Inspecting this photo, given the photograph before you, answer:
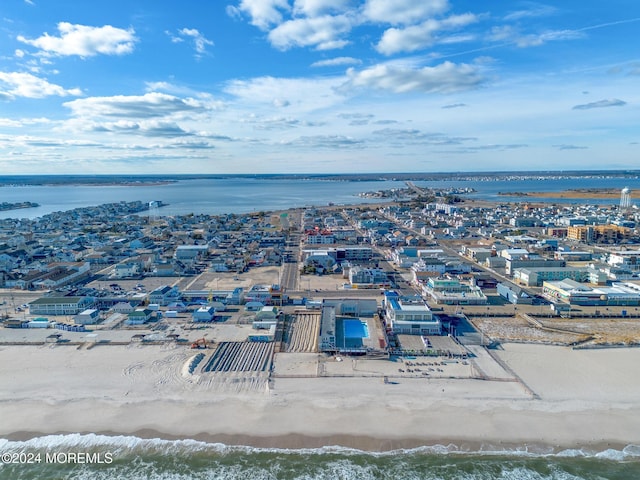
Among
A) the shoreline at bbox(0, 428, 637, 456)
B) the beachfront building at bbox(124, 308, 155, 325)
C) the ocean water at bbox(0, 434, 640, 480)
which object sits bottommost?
the ocean water at bbox(0, 434, 640, 480)

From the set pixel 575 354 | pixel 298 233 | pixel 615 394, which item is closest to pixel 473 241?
pixel 298 233

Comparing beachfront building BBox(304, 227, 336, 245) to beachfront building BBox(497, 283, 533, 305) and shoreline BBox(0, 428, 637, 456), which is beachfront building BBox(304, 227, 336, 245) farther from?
shoreline BBox(0, 428, 637, 456)

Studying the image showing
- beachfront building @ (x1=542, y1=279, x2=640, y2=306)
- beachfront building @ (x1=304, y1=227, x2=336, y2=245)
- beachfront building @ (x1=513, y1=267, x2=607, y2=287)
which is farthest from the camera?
beachfront building @ (x1=304, y1=227, x2=336, y2=245)

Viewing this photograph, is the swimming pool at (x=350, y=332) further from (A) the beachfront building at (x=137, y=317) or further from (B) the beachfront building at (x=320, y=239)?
(B) the beachfront building at (x=320, y=239)

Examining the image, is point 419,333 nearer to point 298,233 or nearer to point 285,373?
point 285,373

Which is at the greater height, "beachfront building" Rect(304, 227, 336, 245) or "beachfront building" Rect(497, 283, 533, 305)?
"beachfront building" Rect(304, 227, 336, 245)

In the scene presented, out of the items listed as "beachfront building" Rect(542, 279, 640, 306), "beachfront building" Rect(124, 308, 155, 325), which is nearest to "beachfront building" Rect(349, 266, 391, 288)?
"beachfront building" Rect(542, 279, 640, 306)

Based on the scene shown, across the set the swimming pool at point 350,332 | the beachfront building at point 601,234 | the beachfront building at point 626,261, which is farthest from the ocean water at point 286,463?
the beachfront building at point 601,234

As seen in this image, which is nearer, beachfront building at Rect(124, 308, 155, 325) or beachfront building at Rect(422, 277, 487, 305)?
Answer: beachfront building at Rect(124, 308, 155, 325)
